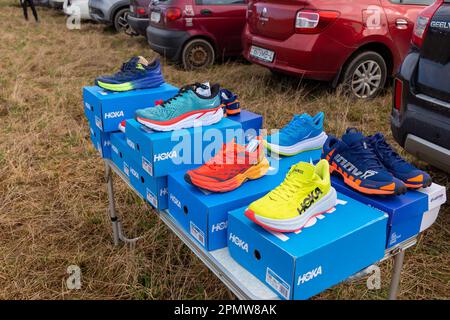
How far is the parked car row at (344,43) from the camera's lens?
2.47 metres

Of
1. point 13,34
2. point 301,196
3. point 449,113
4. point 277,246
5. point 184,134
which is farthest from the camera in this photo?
point 13,34

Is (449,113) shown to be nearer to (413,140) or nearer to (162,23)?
(413,140)

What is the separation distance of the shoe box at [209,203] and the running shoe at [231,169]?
0.08 feet

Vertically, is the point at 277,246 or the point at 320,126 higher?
the point at 320,126

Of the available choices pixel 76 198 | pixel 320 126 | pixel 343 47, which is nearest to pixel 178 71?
pixel 343 47

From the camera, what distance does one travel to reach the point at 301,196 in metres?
1.30

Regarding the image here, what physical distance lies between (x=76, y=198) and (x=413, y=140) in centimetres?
228

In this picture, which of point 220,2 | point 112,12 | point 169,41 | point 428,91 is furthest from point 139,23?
point 428,91

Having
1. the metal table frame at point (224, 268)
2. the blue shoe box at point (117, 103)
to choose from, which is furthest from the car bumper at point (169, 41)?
the metal table frame at point (224, 268)

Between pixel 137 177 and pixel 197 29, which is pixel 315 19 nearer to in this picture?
pixel 197 29

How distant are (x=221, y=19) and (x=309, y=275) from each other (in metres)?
5.55

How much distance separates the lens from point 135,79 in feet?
7.38

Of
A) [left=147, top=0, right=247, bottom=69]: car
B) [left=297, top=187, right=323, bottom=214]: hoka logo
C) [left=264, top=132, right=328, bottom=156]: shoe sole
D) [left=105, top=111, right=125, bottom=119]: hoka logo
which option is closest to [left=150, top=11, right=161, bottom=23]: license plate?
[left=147, top=0, right=247, bottom=69]: car

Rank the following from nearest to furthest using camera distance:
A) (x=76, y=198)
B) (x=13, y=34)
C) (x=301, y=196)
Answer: (x=301, y=196)
(x=76, y=198)
(x=13, y=34)
